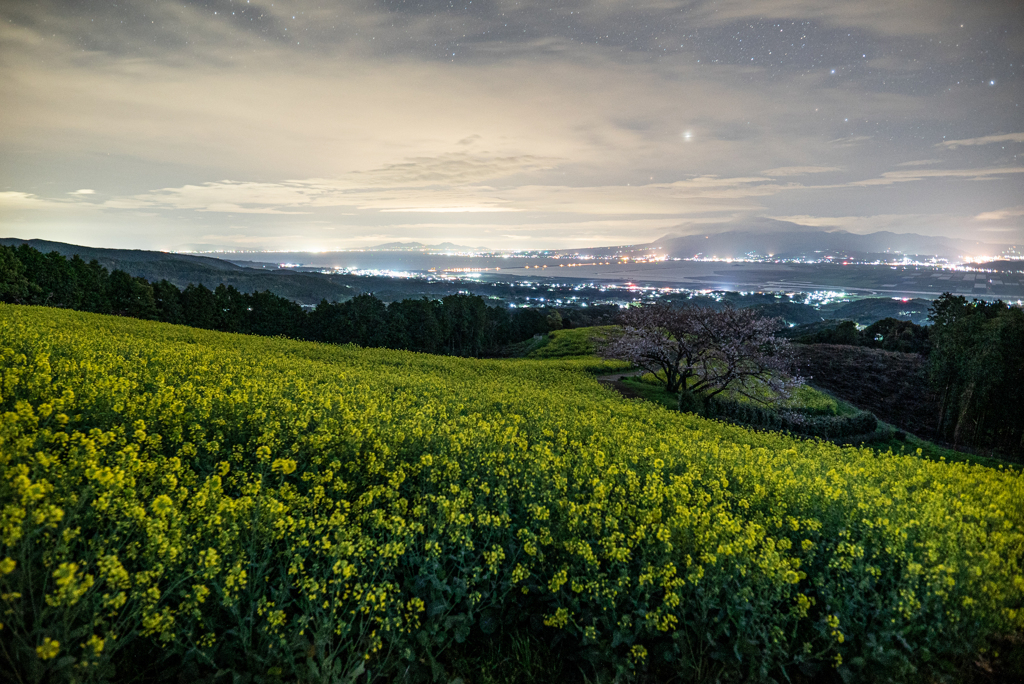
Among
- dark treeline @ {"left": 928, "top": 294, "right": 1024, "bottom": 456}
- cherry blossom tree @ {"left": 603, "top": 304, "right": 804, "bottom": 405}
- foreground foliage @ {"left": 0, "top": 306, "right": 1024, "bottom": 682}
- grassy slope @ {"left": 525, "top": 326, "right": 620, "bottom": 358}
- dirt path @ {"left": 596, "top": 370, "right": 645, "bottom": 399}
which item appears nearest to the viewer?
foreground foliage @ {"left": 0, "top": 306, "right": 1024, "bottom": 682}

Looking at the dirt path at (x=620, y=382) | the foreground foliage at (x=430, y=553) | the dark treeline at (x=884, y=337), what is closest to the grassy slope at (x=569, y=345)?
the dirt path at (x=620, y=382)

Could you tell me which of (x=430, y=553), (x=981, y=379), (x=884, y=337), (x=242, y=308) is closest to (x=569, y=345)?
(x=981, y=379)

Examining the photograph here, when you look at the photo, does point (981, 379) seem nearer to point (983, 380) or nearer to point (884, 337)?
point (983, 380)

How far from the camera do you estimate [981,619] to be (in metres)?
5.07

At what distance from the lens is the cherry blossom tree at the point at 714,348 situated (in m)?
26.5

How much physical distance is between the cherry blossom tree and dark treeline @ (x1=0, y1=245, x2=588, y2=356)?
43841 mm

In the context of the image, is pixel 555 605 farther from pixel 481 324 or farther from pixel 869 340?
pixel 869 340

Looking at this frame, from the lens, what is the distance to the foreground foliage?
4258 mm

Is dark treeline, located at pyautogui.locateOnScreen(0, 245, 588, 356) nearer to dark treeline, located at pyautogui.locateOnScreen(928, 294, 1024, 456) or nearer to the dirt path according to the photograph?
the dirt path

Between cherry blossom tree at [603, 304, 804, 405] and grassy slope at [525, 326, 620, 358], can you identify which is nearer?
cherry blossom tree at [603, 304, 804, 405]

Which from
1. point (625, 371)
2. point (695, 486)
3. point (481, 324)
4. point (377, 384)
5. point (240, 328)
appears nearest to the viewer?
point (695, 486)

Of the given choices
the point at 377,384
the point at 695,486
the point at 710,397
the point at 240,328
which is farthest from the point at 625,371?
the point at 240,328

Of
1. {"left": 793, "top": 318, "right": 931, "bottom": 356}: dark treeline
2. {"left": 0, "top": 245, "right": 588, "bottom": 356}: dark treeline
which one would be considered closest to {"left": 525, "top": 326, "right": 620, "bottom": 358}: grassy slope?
{"left": 0, "top": 245, "right": 588, "bottom": 356}: dark treeline

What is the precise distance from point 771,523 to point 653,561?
2.17 meters
